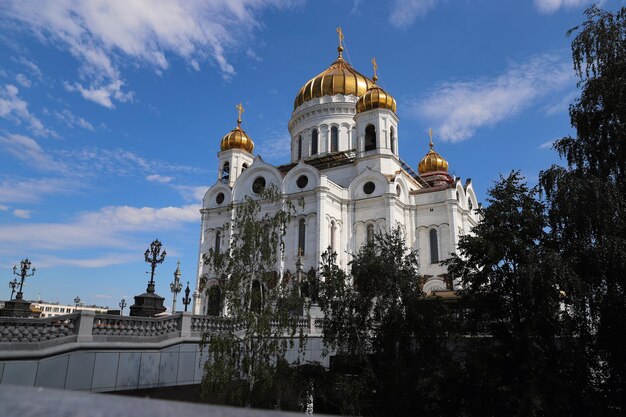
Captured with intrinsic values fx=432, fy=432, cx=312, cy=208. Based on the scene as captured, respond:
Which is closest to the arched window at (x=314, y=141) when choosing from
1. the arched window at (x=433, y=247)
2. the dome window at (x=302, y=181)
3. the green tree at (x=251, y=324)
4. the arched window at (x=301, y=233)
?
the dome window at (x=302, y=181)

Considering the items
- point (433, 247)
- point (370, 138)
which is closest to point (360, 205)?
point (433, 247)

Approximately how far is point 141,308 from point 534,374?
19354 mm

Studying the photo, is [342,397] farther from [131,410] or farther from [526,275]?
[131,410]

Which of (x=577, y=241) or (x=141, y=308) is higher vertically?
(x=577, y=241)

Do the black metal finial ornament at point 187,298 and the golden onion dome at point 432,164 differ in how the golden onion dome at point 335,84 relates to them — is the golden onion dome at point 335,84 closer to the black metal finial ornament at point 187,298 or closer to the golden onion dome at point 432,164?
the golden onion dome at point 432,164

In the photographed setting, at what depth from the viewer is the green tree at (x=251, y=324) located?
424 inches

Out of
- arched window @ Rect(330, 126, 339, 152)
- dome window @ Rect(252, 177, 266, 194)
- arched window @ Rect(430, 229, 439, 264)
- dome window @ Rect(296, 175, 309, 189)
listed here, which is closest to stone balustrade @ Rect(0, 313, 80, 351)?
dome window @ Rect(296, 175, 309, 189)

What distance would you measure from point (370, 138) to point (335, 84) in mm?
7800

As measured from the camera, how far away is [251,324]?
1146 centimetres

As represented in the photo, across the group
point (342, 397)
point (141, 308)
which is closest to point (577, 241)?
point (342, 397)

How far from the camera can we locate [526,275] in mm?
10414

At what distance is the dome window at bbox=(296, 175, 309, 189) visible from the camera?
3318 centimetres

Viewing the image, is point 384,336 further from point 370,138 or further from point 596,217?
point 370,138

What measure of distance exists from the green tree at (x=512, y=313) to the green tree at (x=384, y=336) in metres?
0.96
